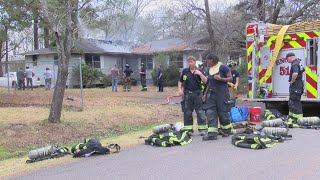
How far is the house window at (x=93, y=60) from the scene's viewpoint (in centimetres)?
3370

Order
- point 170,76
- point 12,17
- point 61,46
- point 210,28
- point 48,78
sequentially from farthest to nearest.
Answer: point 170,76
point 48,78
point 210,28
point 12,17
point 61,46

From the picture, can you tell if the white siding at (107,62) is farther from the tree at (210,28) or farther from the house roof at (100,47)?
the tree at (210,28)

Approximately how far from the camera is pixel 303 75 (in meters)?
11.3

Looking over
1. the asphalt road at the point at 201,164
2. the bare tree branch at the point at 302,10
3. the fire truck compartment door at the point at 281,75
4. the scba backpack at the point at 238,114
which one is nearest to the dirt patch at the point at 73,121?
the scba backpack at the point at 238,114

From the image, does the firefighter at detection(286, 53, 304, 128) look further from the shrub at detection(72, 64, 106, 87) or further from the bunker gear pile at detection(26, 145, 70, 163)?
the shrub at detection(72, 64, 106, 87)

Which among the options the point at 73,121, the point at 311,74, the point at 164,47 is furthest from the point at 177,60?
the point at 311,74

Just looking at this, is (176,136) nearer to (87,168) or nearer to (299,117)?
(87,168)

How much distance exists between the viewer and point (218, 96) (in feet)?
28.7

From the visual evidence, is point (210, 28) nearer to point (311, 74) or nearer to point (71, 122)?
point (311, 74)

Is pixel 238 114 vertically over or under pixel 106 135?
over

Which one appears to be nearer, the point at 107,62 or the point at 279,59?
the point at 279,59

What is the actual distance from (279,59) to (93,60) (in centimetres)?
2385

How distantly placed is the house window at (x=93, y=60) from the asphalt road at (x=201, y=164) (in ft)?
86.4

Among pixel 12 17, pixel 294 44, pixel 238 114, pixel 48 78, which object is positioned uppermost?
pixel 12 17
